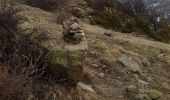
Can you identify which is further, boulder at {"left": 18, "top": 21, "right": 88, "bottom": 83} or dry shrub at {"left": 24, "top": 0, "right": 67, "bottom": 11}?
dry shrub at {"left": 24, "top": 0, "right": 67, "bottom": 11}

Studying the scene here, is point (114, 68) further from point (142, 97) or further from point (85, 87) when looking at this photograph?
point (85, 87)

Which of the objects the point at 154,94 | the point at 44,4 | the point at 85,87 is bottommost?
the point at 154,94

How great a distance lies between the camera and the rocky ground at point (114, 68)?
19.1 ft

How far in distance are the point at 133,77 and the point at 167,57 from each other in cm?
167

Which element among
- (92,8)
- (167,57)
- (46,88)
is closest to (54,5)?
(92,8)

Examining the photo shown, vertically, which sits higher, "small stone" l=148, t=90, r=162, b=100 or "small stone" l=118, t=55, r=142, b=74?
"small stone" l=118, t=55, r=142, b=74

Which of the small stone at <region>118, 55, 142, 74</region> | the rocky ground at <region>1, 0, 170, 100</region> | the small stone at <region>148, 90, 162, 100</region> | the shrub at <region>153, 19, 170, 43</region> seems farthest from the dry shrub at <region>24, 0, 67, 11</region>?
the small stone at <region>148, 90, 162, 100</region>

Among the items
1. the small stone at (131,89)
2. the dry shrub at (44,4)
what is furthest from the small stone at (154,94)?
the dry shrub at (44,4)

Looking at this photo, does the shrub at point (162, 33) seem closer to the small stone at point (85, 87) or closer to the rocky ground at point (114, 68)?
the rocky ground at point (114, 68)

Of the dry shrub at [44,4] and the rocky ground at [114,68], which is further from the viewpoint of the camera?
the dry shrub at [44,4]

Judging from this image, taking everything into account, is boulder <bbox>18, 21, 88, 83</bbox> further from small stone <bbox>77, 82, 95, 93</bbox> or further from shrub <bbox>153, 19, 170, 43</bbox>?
shrub <bbox>153, 19, 170, 43</bbox>

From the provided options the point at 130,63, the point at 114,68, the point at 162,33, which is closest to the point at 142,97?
the point at 114,68

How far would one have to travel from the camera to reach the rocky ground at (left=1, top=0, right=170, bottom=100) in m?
5.83

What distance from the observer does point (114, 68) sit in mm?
6836
